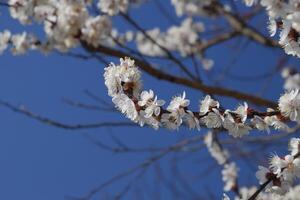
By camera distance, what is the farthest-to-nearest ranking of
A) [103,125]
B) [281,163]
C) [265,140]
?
1. [265,140]
2. [103,125]
3. [281,163]

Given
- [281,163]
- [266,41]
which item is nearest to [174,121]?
[281,163]

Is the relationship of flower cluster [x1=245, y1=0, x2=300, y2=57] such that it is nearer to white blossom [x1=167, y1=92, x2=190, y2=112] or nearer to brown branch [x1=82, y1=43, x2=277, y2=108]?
white blossom [x1=167, y1=92, x2=190, y2=112]

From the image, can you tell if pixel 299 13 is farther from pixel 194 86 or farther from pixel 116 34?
pixel 116 34

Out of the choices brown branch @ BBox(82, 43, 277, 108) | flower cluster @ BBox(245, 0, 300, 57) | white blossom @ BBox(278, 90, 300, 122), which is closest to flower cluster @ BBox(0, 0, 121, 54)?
brown branch @ BBox(82, 43, 277, 108)

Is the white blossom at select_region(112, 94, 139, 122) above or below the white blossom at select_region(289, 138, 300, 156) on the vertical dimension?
above

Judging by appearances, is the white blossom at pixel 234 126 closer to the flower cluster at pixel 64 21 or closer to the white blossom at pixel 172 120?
the white blossom at pixel 172 120
